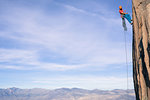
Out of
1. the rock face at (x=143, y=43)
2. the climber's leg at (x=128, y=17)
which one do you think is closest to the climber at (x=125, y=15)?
the climber's leg at (x=128, y=17)

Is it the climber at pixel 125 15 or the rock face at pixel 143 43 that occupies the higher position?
the climber at pixel 125 15

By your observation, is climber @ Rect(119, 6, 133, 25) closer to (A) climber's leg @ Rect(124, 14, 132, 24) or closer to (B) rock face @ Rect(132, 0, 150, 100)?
(A) climber's leg @ Rect(124, 14, 132, 24)

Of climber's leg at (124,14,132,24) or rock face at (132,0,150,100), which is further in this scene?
climber's leg at (124,14,132,24)

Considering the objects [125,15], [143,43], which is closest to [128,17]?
[125,15]

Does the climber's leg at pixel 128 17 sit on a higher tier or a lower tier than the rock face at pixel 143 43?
higher

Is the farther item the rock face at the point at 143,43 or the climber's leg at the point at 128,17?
the climber's leg at the point at 128,17

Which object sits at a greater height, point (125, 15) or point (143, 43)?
point (125, 15)

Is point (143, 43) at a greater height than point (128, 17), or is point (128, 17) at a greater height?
point (128, 17)

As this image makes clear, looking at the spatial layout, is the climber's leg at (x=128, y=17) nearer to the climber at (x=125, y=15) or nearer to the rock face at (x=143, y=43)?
the climber at (x=125, y=15)

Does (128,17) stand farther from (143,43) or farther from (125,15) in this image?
(143,43)

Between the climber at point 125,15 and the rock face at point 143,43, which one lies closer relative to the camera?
the rock face at point 143,43

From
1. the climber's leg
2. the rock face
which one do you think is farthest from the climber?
the rock face

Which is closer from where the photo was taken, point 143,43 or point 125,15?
point 143,43

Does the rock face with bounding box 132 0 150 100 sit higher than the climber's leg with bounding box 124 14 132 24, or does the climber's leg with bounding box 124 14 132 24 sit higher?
the climber's leg with bounding box 124 14 132 24
